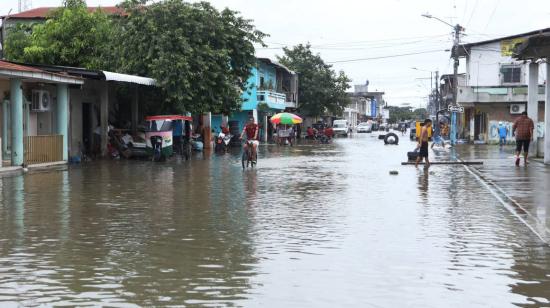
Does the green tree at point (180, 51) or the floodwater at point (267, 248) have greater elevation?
the green tree at point (180, 51)

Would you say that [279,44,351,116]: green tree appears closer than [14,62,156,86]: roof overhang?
No

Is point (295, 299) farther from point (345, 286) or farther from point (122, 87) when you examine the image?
point (122, 87)

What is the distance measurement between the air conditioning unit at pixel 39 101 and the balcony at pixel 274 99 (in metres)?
30.6

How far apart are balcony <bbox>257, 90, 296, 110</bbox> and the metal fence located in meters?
31.9

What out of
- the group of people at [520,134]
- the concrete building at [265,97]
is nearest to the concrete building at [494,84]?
the concrete building at [265,97]

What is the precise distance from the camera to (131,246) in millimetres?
8242

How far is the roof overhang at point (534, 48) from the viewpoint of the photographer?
19447 millimetres

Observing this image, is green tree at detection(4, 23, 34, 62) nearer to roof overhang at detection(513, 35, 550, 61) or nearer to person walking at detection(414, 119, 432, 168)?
person walking at detection(414, 119, 432, 168)

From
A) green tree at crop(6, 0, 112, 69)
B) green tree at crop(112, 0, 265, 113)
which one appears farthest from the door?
green tree at crop(6, 0, 112, 69)

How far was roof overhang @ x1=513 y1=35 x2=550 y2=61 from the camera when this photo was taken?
19.4m

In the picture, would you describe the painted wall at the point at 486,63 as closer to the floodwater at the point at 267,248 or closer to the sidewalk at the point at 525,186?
the sidewalk at the point at 525,186

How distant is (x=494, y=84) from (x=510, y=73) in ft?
4.47

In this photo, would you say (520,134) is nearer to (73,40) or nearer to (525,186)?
(525,186)

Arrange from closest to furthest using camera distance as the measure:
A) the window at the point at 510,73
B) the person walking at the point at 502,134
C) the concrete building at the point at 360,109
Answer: the person walking at the point at 502,134, the window at the point at 510,73, the concrete building at the point at 360,109
